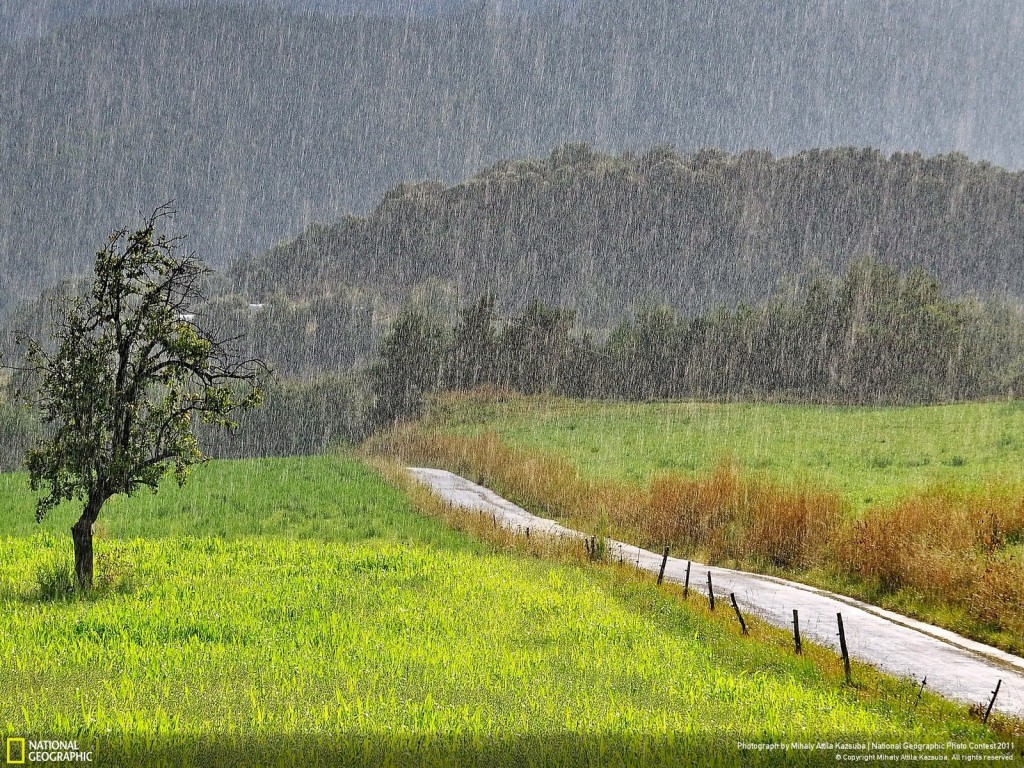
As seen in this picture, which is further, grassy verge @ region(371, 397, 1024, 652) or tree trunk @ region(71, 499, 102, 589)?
grassy verge @ region(371, 397, 1024, 652)

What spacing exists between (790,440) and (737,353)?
4124 cm

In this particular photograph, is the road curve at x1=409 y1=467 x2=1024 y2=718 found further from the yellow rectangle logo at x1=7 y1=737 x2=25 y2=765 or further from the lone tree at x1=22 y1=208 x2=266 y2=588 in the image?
the lone tree at x1=22 y1=208 x2=266 y2=588

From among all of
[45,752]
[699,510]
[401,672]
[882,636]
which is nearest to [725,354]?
[699,510]

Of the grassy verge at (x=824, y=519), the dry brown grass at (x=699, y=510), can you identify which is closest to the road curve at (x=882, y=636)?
the grassy verge at (x=824, y=519)

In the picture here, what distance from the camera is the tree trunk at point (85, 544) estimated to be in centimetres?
1534

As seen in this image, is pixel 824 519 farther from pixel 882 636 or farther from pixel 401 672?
pixel 401 672

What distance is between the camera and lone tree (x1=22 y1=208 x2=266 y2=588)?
48.4ft

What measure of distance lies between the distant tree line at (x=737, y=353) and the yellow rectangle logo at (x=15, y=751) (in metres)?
76.0

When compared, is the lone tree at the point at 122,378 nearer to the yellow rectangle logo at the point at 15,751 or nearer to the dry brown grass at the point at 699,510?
the yellow rectangle logo at the point at 15,751

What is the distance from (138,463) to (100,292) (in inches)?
129

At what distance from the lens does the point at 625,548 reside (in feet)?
87.2

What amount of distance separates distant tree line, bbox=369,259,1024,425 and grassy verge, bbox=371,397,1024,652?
104 ft

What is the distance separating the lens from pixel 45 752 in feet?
23.3

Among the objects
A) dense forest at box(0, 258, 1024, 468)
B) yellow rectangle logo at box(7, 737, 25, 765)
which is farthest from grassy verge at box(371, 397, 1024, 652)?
dense forest at box(0, 258, 1024, 468)
